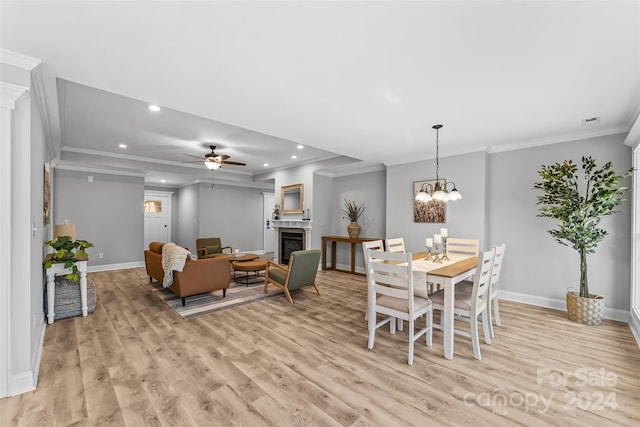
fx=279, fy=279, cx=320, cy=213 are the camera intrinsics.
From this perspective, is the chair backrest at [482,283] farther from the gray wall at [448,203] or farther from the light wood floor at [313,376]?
the gray wall at [448,203]

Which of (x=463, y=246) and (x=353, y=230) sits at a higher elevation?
(x=353, y=230)

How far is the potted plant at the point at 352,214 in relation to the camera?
20.4ft

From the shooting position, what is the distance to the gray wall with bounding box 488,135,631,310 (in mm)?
3510

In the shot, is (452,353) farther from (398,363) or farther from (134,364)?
(134,364)

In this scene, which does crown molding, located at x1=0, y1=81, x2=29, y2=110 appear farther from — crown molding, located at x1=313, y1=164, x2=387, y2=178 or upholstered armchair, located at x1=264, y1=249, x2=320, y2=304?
crown molding, located at x1=313, y1=164, x2=387, y2=178

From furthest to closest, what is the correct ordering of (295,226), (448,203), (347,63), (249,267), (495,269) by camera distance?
(295,226) < (249,267) < (448,203) < (495,269) < (347,63)

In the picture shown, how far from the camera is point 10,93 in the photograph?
74.8 inches

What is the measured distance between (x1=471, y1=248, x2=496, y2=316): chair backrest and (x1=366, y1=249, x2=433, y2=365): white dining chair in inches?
16.0

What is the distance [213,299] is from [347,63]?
3.70m

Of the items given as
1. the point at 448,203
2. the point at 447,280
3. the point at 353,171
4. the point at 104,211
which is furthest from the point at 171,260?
the point at 448,203

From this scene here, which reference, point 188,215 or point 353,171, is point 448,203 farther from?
point 188,215

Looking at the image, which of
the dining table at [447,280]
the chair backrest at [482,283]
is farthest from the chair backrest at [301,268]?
the chair backrest at [482,283]

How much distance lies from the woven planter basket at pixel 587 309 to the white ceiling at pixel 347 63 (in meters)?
2.11

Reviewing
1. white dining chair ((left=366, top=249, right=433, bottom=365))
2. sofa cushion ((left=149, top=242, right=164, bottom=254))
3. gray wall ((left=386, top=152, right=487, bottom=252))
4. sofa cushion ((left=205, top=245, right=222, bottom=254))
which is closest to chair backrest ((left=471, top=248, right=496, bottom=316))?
white dining chair ((left=366, top=249, right=433, bottom=365))
